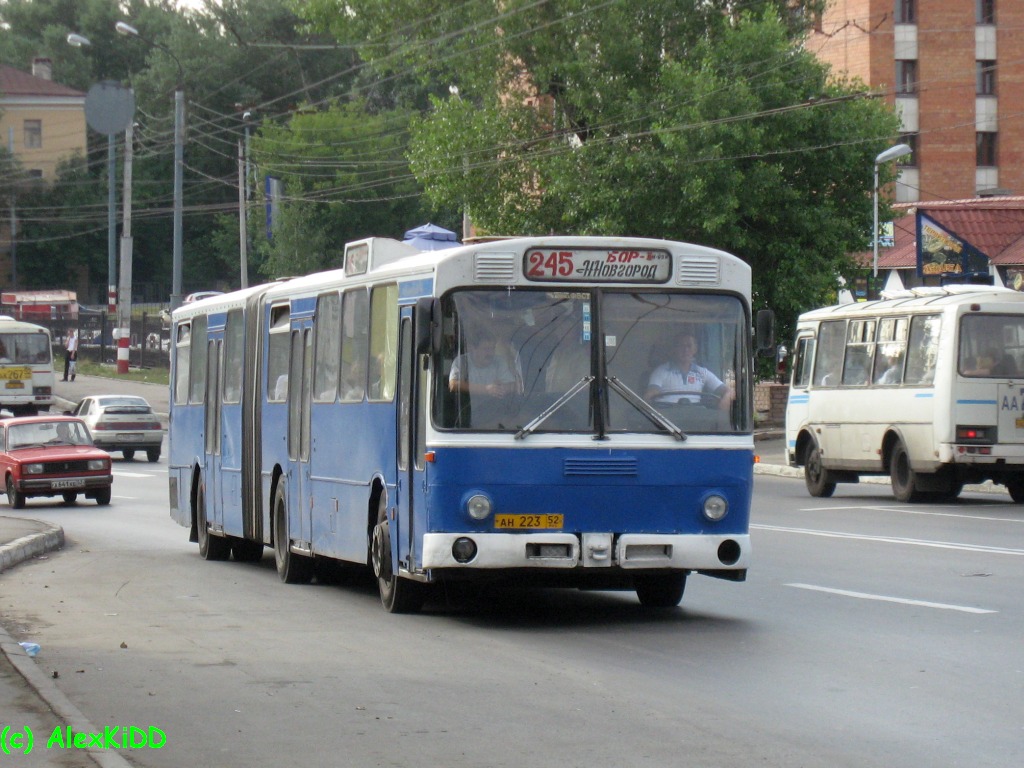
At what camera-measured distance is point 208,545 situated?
19047 mm

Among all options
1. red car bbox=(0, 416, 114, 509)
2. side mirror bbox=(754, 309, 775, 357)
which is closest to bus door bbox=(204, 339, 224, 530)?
side mirror bbox=(754, 309, 775, 357)

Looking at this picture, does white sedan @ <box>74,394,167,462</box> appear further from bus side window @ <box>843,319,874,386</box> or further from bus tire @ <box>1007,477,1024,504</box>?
bus tire @ <box>1007,477,1024,504</box>

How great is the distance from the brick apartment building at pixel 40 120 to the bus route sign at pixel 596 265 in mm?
94312

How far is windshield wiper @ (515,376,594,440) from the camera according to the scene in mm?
11641

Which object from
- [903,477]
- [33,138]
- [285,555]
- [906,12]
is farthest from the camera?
[33,138]

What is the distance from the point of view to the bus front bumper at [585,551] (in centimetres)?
1157

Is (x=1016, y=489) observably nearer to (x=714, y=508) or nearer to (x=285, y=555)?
(x=285, y=555)

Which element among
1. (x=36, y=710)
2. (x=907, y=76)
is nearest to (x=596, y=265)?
(x=36, y=710)

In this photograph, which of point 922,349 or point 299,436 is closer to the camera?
point 299,436

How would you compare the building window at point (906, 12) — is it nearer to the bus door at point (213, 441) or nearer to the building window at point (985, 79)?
the building window at point (985, 79)

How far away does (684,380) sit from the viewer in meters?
12.0

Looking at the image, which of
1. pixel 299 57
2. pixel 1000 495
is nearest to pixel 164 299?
pixel 299 57

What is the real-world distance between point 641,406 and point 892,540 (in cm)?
781

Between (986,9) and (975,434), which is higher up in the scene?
(986,9)
